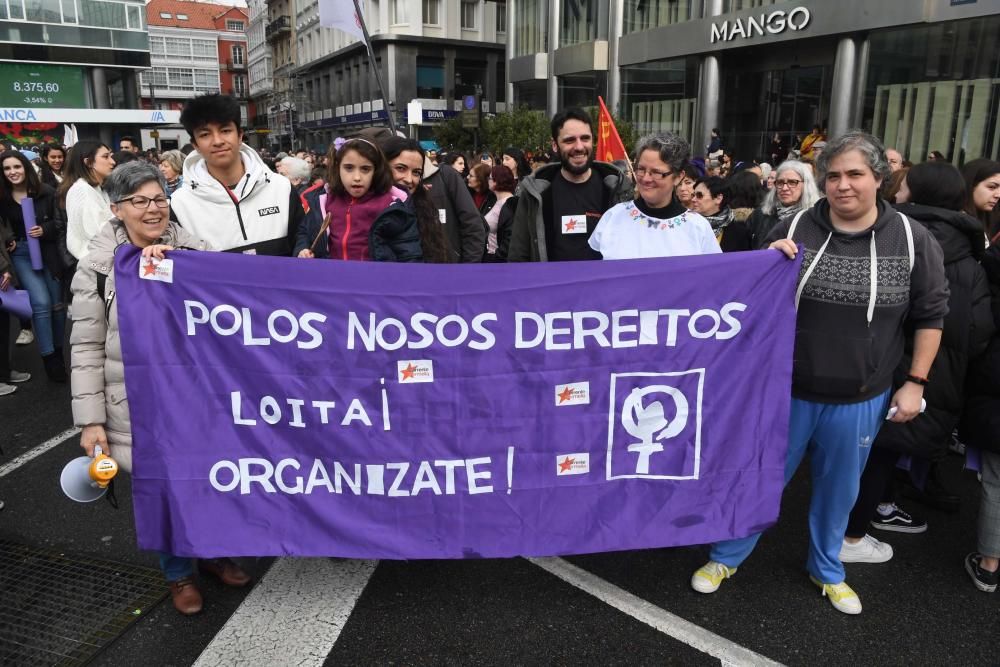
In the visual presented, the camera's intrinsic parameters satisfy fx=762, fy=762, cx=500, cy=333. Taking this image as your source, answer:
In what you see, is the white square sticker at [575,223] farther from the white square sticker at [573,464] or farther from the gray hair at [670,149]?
the white square sticker at [573,464]

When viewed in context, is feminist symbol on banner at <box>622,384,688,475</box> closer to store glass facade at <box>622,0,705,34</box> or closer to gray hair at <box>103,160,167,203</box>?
gray hair at <box>103,160,167,203</box>

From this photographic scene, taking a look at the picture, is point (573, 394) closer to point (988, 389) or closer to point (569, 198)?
point (569, 198)

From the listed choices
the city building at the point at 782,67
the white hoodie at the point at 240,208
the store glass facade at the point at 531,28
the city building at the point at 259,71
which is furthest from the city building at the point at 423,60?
the white hoodie at the point at 240,208

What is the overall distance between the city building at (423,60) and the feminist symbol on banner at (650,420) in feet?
147

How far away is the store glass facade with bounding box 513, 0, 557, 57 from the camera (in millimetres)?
32438

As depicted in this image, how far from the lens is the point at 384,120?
166 ft

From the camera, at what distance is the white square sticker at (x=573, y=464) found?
3.19 m

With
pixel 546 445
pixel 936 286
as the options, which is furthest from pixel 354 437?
pixel 936 286

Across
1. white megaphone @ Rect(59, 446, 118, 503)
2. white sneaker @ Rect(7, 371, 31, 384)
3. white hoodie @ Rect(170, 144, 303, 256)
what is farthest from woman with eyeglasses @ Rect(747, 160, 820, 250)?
white sneaker @ Rect(7, 371, 31, 384)

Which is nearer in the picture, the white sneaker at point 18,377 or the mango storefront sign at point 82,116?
the white sneaker at point 18,377

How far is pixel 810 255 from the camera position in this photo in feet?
10.2

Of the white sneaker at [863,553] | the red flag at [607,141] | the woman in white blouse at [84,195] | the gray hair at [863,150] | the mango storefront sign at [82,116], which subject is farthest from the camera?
the mango storefront sign at [82,116]

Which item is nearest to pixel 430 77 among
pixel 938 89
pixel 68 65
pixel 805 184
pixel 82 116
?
pixel 82 116

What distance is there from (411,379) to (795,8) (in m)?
20.2
